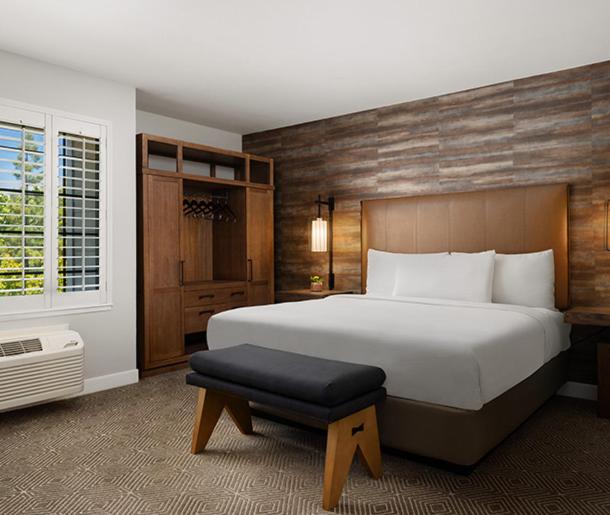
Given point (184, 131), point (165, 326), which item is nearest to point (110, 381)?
point (165, 326)

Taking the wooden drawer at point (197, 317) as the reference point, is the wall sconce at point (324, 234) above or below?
above

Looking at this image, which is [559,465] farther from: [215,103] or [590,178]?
[215,103]

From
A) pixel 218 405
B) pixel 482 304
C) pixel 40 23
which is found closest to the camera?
pixel 218 405

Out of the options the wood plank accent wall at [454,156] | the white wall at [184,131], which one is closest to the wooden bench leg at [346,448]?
the wood plank accent wall at [454,156]

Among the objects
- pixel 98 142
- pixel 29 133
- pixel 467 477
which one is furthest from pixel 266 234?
pixel 467 477

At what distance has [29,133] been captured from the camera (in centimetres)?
374

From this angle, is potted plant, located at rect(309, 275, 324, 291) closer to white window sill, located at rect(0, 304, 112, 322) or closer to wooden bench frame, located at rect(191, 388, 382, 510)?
white window sill, located at rect(0, 304, 112, 322)

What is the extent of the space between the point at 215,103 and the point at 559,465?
404 centimetres

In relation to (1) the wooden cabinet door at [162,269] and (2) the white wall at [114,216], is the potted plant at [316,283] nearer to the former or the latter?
(1) the wooden cabinet door at [162,269]

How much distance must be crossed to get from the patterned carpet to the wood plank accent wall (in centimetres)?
168

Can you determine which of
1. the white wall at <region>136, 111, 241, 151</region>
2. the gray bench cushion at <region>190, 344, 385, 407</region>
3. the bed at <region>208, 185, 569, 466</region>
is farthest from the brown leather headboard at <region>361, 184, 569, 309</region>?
the gray bench cushion at <region>190, 344, 385, 407</region>

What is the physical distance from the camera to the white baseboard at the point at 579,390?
12.8ft

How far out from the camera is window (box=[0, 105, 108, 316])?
3.63m

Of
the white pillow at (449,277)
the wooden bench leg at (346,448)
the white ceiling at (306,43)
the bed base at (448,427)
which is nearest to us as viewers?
the wooden bench leg at (346,448)
